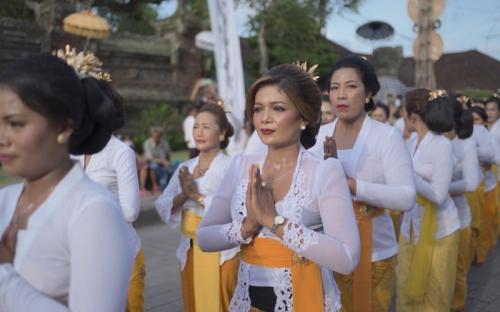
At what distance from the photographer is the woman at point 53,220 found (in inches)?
51.6

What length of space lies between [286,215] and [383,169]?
3.54ft

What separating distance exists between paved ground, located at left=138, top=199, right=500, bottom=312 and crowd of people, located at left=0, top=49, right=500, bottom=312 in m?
0.53

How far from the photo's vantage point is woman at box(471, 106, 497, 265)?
593 centimetres

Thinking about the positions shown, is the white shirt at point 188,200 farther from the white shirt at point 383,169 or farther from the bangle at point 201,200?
the white shirt at point 383,169

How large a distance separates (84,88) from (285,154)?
3.28 ft

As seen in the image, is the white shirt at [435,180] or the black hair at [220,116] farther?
the black hair at [220,116]

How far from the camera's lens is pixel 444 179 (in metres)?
3.59

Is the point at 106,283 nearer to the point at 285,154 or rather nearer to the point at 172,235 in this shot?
the point at 285,154

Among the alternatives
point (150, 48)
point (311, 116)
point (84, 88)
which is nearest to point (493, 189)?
point (311, 116)

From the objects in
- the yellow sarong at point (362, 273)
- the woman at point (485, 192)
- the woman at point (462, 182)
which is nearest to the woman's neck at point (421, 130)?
the woman at point (462, 182)

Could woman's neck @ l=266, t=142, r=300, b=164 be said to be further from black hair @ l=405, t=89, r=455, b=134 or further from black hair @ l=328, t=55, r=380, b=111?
black hair @ l=405, t=89, r=455, b=134

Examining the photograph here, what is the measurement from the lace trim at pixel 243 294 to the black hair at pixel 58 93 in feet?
3.16

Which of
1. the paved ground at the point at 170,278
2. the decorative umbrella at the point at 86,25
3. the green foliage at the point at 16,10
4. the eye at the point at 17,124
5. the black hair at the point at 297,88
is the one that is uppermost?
the green foliage at the point at 16,10

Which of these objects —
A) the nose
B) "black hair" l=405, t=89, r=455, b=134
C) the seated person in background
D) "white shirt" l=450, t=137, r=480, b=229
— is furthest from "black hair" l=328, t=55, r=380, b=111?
the seated person in background
